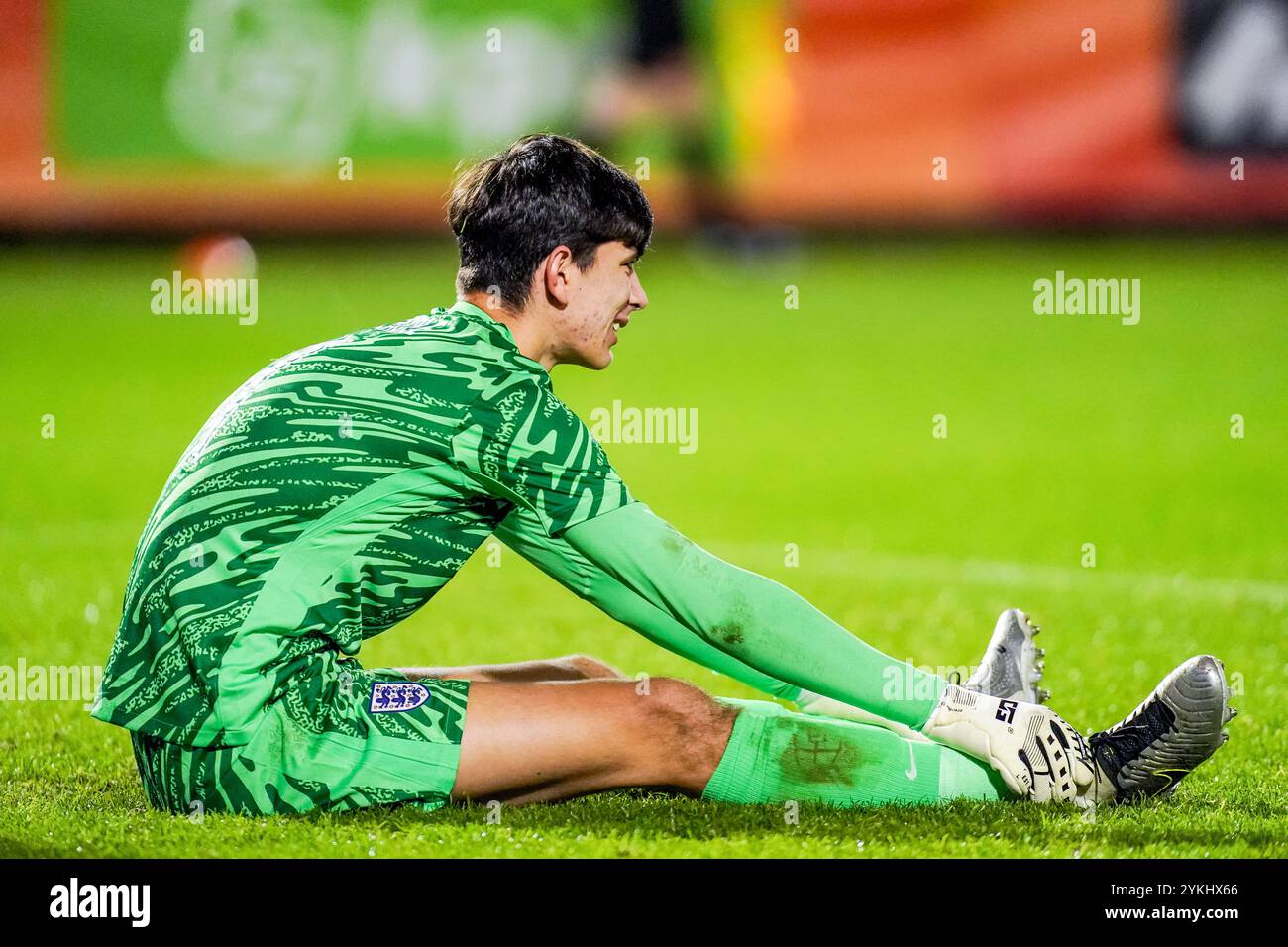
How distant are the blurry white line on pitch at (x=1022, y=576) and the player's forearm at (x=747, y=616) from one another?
3488 millimetres

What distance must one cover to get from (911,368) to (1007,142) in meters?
6.22

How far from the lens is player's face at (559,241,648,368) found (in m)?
4.05

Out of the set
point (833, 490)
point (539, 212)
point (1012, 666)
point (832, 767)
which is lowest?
point (832, 767)

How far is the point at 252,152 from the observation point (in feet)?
61.1

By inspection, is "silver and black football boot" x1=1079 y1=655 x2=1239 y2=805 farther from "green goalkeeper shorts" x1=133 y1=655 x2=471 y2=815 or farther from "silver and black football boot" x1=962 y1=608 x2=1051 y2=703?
"green goalkeeper shorts" x1=133 y1=655 x2=471 y2=815

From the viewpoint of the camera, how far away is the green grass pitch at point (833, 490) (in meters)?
4.11

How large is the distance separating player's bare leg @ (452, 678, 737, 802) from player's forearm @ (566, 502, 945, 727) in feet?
0.74

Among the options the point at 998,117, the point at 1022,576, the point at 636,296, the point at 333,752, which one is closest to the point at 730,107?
the point at 998,117

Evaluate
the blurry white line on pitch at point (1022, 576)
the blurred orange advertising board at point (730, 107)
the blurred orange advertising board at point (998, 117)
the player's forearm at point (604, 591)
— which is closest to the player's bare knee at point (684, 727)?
the player's forearm at point (604, 591)

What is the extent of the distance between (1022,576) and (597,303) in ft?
13.3

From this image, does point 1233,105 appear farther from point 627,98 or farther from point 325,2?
point 325,2

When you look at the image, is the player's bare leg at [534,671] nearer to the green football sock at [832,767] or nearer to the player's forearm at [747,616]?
the green football sock at [832,767]

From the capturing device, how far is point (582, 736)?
3.99 metres

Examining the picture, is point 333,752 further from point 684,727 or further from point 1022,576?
point 1022,576
